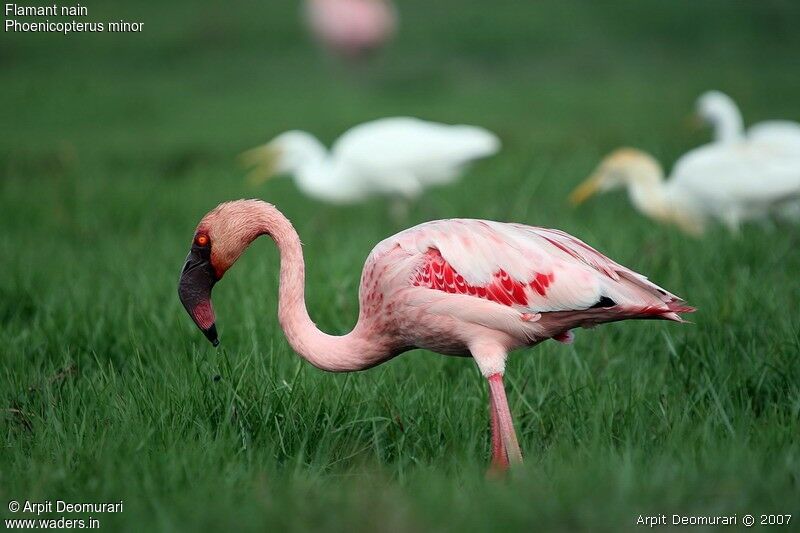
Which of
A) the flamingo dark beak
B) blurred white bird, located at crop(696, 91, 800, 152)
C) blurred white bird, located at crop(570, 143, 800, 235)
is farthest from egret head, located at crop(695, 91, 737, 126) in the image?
the flamingo dark beak

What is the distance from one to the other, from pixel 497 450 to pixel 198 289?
4.16 feet

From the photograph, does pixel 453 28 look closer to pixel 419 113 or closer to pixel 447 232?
pixel 419 113

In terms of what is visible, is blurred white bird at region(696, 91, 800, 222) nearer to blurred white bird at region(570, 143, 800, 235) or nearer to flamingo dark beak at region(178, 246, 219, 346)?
blurred white bird at region(570, 143, 800, 235)

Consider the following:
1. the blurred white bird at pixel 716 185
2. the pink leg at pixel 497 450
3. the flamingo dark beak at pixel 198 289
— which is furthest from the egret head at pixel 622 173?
the flamingo dark beak at pixel 198 289

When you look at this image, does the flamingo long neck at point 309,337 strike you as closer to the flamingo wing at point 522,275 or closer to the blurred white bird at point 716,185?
the flamingo wing at point 522,275

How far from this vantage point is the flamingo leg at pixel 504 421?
334 cm

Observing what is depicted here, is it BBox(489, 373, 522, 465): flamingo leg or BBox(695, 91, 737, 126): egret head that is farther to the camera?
BBox(695, 91, 737, 126): egret head

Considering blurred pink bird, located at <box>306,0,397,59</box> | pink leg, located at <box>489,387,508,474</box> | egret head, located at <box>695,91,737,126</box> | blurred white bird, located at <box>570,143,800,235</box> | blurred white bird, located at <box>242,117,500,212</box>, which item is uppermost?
blurred pink bird, located at <box>306,0,397,59</box>

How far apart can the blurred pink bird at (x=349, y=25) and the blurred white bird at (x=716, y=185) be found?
497 inches

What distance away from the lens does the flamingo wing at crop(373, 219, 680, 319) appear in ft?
11.7

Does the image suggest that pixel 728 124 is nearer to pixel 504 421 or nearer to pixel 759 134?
pixel 759 134

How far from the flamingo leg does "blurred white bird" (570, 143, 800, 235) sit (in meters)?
3.64

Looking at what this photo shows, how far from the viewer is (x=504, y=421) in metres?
3.42

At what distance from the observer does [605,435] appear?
11.5ft
